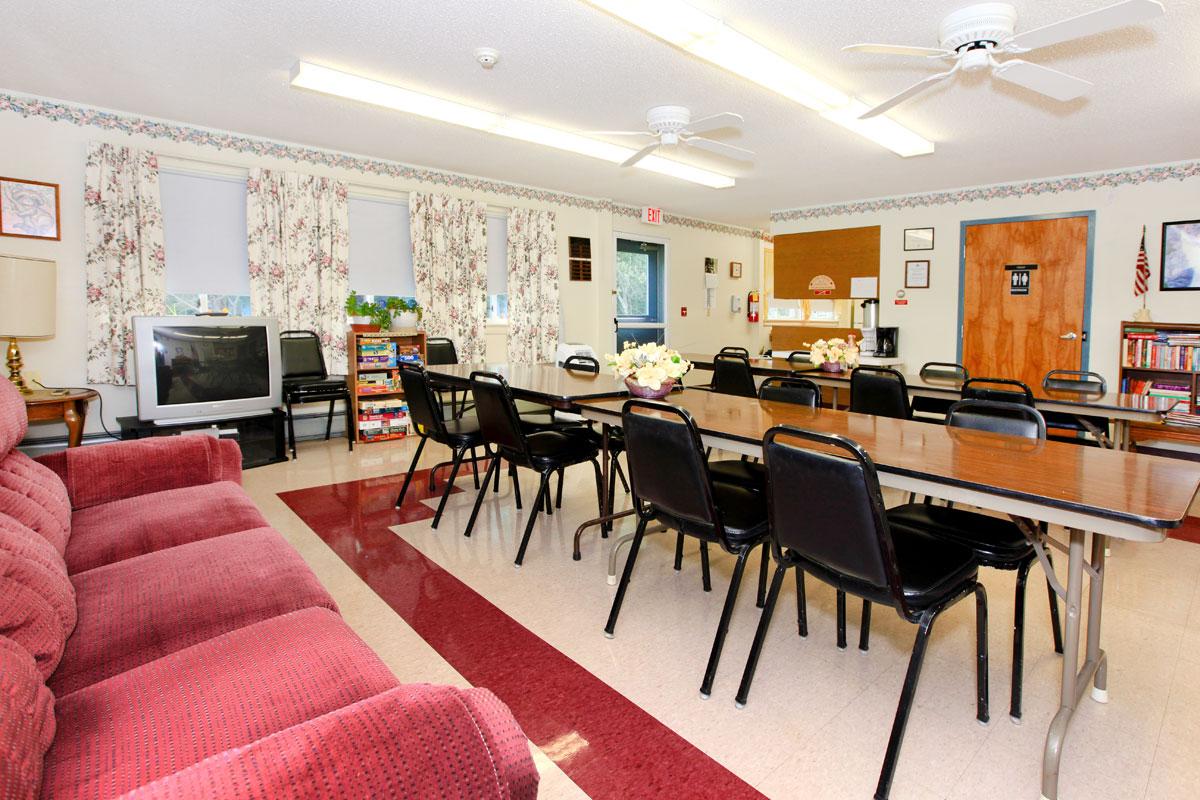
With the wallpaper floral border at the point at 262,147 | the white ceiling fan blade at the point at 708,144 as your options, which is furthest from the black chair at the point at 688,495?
the wallpaper floral border at the point at 262,147

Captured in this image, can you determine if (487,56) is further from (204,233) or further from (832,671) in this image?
(832,671)

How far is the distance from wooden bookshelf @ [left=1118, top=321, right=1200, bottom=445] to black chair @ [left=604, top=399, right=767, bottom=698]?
470cm

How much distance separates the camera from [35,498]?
5.80 feet

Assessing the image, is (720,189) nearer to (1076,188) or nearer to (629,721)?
(1076,188)

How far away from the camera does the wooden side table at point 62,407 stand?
361 centimetres

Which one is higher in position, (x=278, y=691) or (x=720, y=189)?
(x=720, y=189)

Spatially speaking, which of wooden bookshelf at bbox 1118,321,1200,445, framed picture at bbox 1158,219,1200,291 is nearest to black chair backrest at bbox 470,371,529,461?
wooden bookshelf at bbox 1118,321,1200,445

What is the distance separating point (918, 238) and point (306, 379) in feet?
21.4

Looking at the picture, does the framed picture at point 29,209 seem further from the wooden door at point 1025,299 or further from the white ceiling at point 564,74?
the wooden door at point 1025,299

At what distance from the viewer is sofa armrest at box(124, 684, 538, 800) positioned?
2.39 ft

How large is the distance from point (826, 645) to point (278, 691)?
175 centimetres

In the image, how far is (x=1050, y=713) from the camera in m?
1.78

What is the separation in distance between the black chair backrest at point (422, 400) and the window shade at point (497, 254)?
3335 mm

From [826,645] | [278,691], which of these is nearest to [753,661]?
[826,645]
